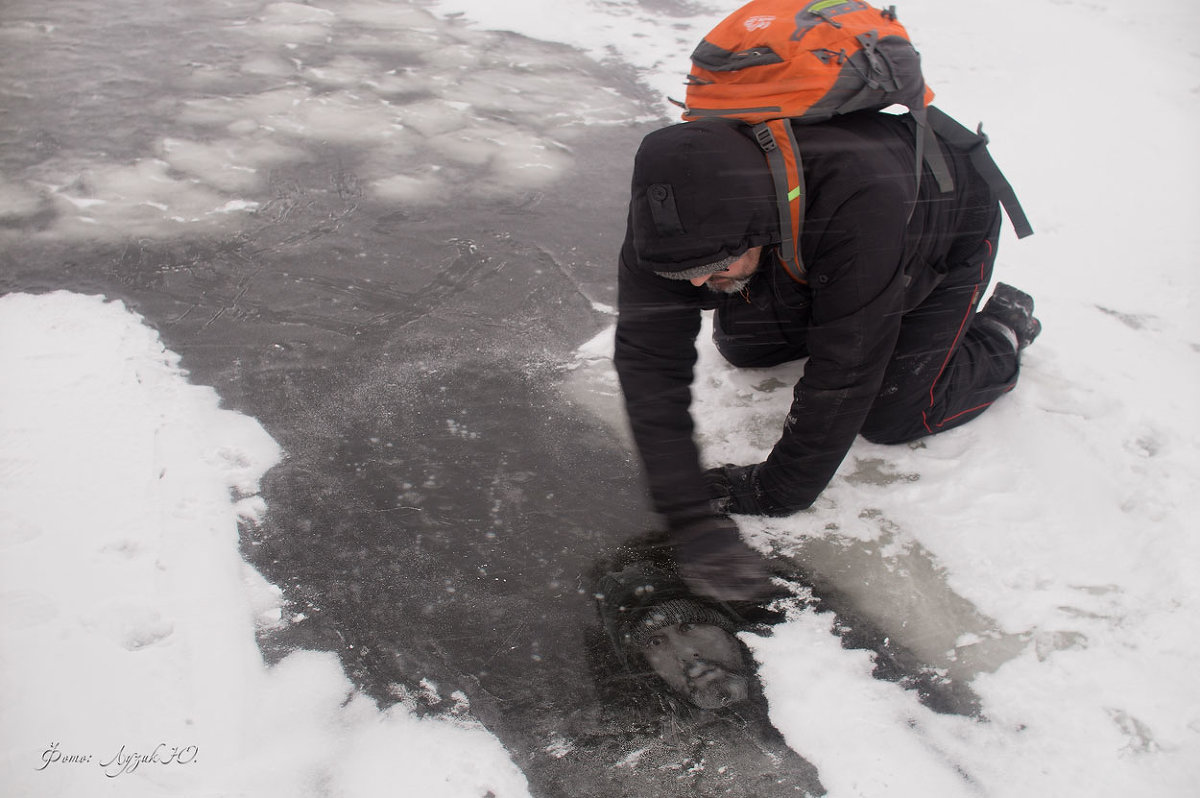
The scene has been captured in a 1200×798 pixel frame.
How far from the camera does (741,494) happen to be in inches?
80.8

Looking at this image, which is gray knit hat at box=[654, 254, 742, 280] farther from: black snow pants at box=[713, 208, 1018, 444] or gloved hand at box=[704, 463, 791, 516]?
gloved hand at box=[704, 463, 791, 516]

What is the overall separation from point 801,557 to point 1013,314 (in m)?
1.12

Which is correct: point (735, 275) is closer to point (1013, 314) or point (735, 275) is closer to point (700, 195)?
point (700, 195)

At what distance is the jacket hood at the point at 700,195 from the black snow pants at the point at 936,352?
517 mm

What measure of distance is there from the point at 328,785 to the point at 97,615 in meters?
0.69

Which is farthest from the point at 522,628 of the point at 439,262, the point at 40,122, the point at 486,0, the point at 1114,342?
the point at 486,0

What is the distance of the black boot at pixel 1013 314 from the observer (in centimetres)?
242

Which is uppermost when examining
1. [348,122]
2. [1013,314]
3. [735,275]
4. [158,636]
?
[735,275]

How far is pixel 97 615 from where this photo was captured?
1.73m

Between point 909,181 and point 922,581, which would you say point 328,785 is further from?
point 909,181

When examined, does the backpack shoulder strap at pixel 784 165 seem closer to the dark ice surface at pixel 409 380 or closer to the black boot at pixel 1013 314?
the dark ice surface at pixel 409 380

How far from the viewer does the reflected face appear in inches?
66.2

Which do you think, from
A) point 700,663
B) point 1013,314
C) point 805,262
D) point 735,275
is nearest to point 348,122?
point 735,275

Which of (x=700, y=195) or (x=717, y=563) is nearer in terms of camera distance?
(x=700, y=195)
